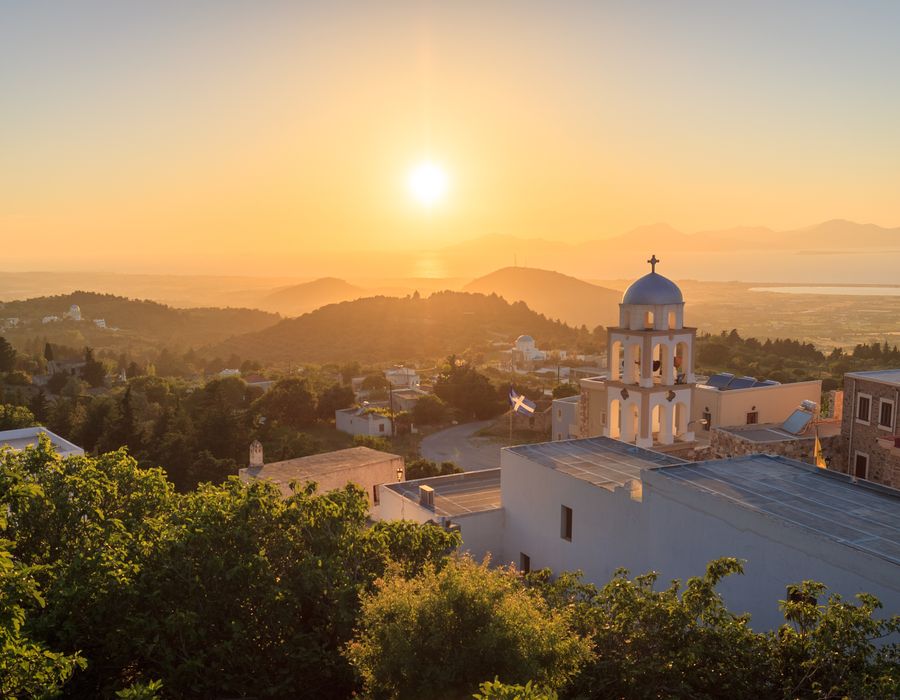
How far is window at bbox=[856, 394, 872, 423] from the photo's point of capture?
65.4 feet

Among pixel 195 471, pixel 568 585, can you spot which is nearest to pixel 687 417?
pixel 568 585

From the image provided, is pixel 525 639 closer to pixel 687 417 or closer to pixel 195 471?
pixel 687 417

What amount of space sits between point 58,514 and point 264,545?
3.24m

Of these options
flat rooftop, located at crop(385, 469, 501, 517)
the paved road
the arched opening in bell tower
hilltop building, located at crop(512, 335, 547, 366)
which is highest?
the arched opening in bell tower

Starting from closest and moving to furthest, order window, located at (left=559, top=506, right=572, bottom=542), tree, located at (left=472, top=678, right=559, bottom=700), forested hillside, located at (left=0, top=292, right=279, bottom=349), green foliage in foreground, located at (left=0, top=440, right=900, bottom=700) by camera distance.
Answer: tree, located at (left=472, top=678, right=559, bottom=700) < green foliage in foreground, located at (left=0, top=440, right=900, bottom=700) < window, located at (left=559, top=506, right=572, bottom=542) < forested hillside, located at (left=0, top=292, right=279, bottom=349)

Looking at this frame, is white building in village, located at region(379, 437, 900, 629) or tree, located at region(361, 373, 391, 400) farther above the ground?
white building in village, located at region(379, 437, 900, 629)

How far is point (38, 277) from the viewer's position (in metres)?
190

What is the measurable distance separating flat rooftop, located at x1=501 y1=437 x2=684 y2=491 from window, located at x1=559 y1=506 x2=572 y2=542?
0.80m

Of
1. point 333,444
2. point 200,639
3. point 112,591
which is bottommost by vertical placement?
point 333,444

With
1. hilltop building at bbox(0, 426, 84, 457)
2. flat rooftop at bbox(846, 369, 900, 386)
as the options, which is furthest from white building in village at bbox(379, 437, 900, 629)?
hilltop building at bbox(0, 426, 84, 457)

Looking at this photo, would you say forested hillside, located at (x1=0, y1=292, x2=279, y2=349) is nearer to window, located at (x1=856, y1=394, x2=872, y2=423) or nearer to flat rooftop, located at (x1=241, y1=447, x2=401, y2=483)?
flat rooftop, located at (x1=241, y1=447, x2=401, y2=483)

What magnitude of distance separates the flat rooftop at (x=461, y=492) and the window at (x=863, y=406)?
9.89 metres

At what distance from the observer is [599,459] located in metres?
17.4

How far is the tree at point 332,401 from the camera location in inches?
1870
